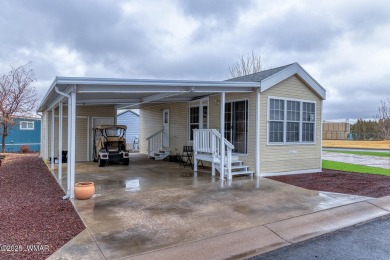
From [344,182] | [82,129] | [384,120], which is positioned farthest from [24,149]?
[384,120]

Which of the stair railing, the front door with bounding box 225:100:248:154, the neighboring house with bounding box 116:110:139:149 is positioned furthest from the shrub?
the front door with bounding box 225:100:248:154

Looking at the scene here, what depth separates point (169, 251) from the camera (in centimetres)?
366

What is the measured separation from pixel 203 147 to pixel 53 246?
6351 mm

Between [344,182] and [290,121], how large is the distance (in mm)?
2568

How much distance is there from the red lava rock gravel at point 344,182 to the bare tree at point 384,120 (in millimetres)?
25426

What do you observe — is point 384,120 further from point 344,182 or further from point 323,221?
point 323,221

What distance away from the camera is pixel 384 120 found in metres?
31.0

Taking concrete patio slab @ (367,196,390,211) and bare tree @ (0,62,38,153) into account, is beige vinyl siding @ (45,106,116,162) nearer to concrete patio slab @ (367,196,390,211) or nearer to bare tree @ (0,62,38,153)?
bare tree @ (0,62,38,153)

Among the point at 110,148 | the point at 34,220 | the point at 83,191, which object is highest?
the point at 110,148

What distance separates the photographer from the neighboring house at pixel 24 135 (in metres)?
19.5

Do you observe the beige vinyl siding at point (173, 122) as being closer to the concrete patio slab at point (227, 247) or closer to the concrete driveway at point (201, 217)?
the concrete driveway at point (201, 217)

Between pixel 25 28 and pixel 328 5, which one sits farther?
pixel 25 28

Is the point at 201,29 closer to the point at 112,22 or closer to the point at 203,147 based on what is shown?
the point at 112,22

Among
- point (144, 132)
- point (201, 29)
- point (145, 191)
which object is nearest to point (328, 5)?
point (201, 29)
